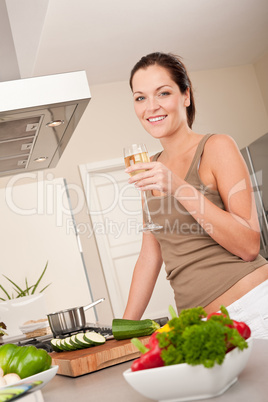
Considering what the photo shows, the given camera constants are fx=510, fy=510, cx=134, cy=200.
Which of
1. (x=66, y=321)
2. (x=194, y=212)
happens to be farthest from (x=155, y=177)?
(x=66, y=321)

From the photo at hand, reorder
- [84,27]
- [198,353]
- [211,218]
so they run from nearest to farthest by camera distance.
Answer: [198,353] < [211,218] < [84,27]

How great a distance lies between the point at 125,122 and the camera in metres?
5.51

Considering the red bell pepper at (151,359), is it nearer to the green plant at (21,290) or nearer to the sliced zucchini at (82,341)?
the sliced zucchini at (82,341)

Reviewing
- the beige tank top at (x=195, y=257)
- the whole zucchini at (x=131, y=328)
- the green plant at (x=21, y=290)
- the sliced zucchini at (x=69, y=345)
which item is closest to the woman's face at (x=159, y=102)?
the beige tank top at (x=195, y=257)

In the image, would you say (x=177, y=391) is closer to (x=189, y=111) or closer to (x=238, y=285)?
(x=238, y=285)

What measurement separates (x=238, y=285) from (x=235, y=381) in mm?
637

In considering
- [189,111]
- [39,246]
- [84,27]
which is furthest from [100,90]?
[189,111]

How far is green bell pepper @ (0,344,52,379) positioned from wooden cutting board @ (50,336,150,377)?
204 mm

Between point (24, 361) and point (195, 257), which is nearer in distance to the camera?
point (24, 361)

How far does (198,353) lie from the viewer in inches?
28.7

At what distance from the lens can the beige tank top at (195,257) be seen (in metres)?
1.50

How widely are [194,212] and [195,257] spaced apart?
0.53 ft

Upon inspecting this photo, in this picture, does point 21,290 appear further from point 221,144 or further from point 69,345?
point 221,144

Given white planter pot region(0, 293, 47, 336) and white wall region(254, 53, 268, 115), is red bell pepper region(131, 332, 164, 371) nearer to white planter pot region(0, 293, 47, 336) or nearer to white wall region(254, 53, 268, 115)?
white planter pot region(0, 293, 47, 336)
